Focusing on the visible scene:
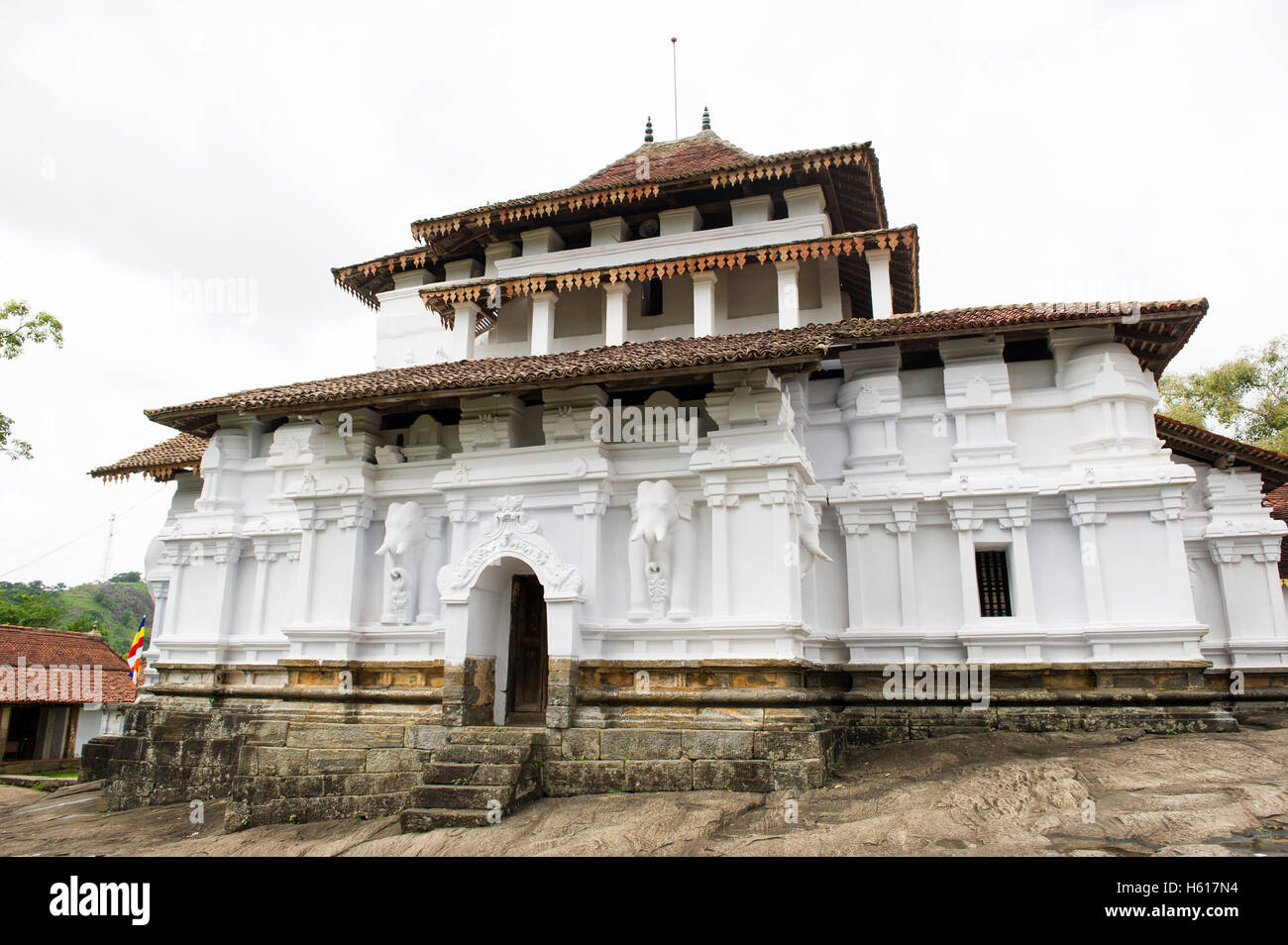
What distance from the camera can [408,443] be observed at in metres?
13.9

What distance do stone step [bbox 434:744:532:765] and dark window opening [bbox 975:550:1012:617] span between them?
7165 mm

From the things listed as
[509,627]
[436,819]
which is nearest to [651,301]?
[509,627]

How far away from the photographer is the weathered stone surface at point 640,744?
10359 millimetres

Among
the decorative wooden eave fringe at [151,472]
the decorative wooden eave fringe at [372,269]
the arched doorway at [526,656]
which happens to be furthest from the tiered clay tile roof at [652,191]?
the arched doorway at [526,656]

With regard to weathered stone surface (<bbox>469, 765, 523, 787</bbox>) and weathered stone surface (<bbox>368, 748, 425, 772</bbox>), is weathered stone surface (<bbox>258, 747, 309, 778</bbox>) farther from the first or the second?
weathered stone surface (<bbox>469, 765, 523, 787</bbox>)

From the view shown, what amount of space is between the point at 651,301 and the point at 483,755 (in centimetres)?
961

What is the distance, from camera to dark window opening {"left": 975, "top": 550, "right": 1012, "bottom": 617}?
12.9 metres

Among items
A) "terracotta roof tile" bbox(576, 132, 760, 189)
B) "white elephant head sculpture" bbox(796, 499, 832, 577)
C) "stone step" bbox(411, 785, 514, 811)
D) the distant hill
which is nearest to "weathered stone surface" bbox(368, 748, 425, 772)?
"stone step" bbox(411, 785, 514, 811)

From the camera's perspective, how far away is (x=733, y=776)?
9.95m

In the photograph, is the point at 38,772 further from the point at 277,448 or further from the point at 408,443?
the point at 408,443

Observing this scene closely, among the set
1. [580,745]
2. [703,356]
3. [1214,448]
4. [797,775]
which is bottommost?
[797,775]

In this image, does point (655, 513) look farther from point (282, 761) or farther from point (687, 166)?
point (687, 166)
